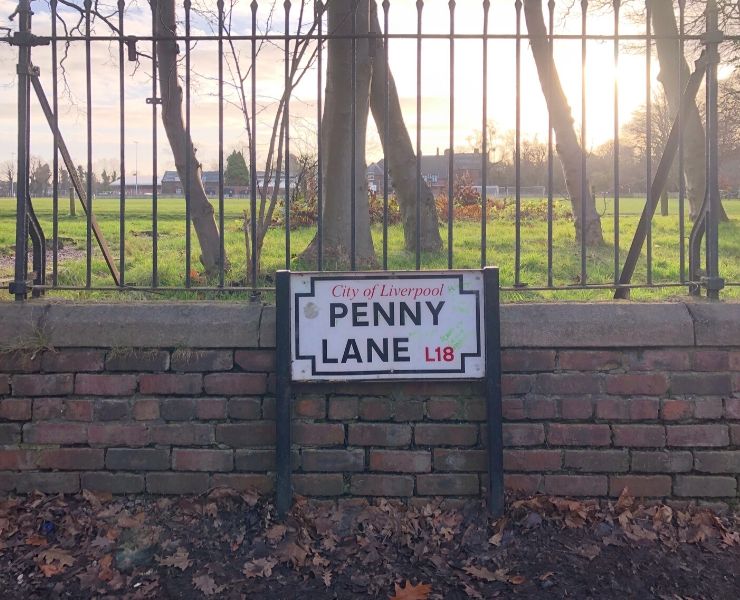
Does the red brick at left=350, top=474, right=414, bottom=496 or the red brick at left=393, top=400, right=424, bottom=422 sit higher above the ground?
the red brick at left=393, top=400, right=424, bottom=422

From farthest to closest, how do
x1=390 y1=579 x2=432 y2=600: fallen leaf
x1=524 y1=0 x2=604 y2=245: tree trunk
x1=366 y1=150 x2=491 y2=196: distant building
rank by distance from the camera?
x1=524 y1=0 x2=604 y2=245: tree trunk, x1=366 y1=150 x2=491 y2=196: distant building, x1=390 y1=579 x2=432 y2=600: fallen leaf

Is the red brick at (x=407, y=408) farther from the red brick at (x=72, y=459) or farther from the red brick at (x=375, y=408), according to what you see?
the red brick at (x=72, y=459)

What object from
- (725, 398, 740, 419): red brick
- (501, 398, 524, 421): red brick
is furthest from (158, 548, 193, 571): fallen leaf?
(725, 398, 740, 419): red brick

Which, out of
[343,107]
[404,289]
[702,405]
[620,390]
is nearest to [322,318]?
[404,289]

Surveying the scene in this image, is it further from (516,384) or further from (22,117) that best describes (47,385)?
(516,384)

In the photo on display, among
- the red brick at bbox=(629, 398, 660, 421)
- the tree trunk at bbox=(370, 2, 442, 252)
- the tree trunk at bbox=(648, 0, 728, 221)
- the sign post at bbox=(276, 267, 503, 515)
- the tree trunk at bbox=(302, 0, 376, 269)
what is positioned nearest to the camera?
the sign post at bbox=(276, 267, 503, 515)

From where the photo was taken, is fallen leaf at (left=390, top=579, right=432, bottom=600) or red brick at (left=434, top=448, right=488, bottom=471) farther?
red brick at (left=434, top=448, right=488, bottom=471)

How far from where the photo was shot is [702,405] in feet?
11.7

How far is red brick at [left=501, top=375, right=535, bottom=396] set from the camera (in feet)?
11.7

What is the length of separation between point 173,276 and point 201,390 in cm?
243

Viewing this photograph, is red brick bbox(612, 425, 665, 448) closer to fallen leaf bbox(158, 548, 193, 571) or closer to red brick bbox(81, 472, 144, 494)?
fallen leaf bbox(158, 548, 193, 571)

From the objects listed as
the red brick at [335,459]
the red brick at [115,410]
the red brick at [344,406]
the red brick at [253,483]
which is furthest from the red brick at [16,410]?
the red brick at [344,406]

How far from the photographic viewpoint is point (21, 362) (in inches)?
142

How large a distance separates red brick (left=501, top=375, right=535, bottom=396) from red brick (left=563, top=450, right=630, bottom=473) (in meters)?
0.35
